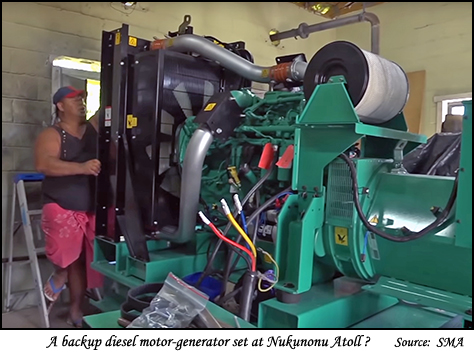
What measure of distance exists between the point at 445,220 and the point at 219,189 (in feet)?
3.83

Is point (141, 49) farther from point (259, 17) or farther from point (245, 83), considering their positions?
point (259, 17)

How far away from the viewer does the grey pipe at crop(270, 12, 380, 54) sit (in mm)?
4266

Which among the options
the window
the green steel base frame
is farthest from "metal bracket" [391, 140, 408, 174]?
the window

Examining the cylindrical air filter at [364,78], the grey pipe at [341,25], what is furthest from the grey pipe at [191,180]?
the grey pipe at [341,25]

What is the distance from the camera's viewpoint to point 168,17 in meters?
3.92

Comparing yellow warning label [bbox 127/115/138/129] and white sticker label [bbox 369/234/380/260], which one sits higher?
yellow warning label [bbox 127/115/138/129]

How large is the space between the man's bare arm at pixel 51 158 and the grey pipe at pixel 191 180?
879mm

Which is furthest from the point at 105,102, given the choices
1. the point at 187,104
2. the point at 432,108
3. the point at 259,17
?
the point at 432,108

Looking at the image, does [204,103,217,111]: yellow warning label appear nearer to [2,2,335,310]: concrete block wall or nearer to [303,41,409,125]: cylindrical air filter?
[303,41,409,125]: cylindrical air filter

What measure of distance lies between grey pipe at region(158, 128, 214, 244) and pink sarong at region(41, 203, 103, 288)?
3.12 ft

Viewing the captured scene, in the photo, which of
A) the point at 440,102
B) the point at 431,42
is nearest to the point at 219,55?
the point at 440,102

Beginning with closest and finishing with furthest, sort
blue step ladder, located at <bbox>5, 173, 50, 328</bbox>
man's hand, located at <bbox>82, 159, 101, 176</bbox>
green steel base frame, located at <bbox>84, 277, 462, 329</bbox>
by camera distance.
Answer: green steel base frame, located at <bbox>84, 277, 462, 329</bbox>
man's hand, located at <bbox>82, 159, 101, 176</bbox>
blue step ladder, located at <bbox>5, 173, 50, 328</bbox>

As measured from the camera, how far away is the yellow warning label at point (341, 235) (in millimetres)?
1650

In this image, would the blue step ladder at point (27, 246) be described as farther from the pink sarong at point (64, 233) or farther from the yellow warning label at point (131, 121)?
the yellow warning label at point (131, 121)
